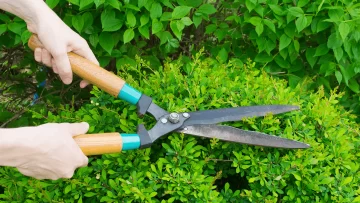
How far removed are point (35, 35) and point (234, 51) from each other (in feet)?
4.22

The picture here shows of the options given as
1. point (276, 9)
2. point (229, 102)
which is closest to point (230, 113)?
Result: point (229, 102)

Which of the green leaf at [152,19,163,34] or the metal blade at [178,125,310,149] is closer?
the metal blade at [178,125,310,149]

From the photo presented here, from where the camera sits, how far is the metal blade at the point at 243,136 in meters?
2.04

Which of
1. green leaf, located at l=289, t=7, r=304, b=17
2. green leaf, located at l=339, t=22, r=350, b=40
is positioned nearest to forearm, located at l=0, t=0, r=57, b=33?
green leaf, located at l=289, t=7, r=304, b=17

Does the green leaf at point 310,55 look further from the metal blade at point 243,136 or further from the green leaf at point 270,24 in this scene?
the metal blade at point 243,136

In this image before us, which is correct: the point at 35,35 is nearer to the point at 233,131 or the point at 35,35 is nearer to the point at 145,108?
the point at 145,108

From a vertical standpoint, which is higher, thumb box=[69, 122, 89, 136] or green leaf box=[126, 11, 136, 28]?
thumb box=[69, 122, 89, 136]

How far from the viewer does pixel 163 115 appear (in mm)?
2092

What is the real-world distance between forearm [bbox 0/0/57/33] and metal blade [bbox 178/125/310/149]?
0.67 m

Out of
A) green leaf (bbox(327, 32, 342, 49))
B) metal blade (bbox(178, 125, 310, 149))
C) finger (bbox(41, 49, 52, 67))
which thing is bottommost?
green leaf (bbox(327, 32, 342, 49))

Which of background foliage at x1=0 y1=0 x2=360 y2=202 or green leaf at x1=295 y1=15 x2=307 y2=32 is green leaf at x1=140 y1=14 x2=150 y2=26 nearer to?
background foliage at x1=0 y1=0 x2=360 y2=202

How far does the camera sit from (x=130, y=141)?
6.26 feet

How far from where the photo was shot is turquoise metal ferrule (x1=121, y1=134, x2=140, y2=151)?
189 cm

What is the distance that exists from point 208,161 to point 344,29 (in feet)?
3.16
